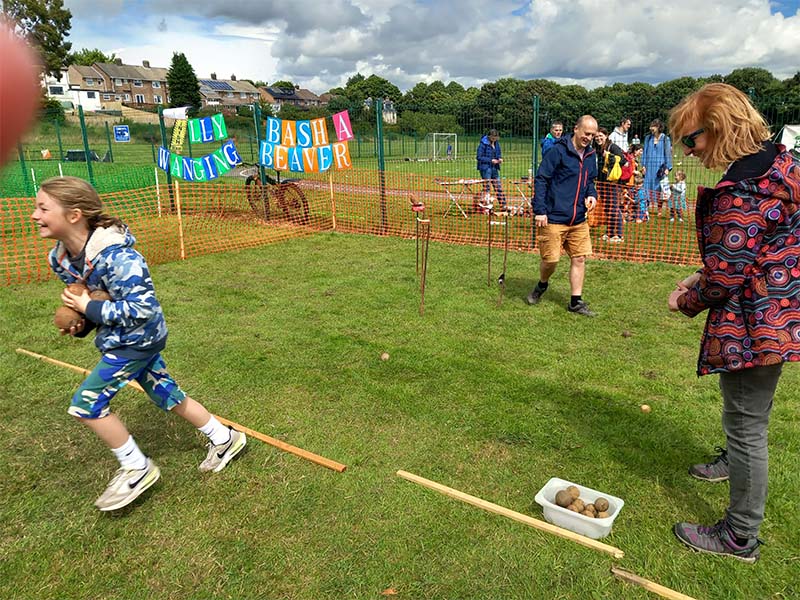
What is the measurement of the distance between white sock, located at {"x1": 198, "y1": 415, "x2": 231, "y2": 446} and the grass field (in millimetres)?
217

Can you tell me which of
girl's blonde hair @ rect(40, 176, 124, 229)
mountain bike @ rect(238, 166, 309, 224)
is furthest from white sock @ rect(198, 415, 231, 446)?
mountain bike @ rect(238, 166, 309, 224)

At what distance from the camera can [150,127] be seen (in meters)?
34.5

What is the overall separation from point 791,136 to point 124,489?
15.1 meters

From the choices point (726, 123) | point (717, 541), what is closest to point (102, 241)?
point (726, 123)

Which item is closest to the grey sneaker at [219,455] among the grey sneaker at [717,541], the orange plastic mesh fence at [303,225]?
the grey sneaker at [717,541]

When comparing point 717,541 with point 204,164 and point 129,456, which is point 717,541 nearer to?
point 129,456

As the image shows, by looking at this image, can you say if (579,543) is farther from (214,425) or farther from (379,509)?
(214,425)

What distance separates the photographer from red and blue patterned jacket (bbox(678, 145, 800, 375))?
7.96 ft

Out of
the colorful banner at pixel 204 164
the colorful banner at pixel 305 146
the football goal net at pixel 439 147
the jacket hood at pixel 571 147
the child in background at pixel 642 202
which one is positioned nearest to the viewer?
the jacket hood at pixel 571 147

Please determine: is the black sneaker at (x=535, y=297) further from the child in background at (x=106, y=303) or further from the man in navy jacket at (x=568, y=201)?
the child in background at (x=106, y=303)

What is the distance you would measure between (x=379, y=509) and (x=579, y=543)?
1.08m

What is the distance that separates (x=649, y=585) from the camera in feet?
8.78

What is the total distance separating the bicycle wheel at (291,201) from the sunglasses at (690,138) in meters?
10.7

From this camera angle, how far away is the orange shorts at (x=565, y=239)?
645cm
